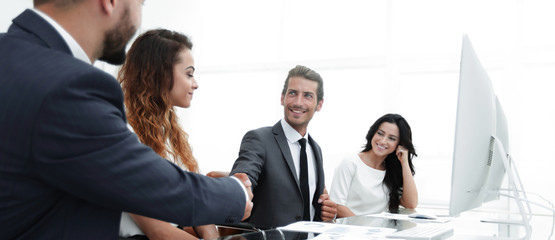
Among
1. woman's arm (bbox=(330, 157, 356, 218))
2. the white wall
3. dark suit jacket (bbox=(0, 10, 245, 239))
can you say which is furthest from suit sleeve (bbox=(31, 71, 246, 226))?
the white wall

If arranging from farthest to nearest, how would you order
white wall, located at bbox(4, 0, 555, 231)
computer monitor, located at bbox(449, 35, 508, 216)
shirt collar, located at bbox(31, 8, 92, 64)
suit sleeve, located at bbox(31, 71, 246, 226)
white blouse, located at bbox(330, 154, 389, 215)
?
white wall, located at bbox(4, 0, 555, 231) < white blouse, located at bbox(330, 154, 389, 215) < computer monitor, located at bbox(449, 35, 508, 216) < shirt collar, located at bbox(31, 8, 92, 64) < suit sleeve, located at bbox(31, 71, 246, 226)

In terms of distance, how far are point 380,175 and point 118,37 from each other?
2585 mm

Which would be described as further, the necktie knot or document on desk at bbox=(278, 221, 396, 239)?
the necktie knot

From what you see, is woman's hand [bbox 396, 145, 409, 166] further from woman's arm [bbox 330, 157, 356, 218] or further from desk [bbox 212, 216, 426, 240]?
desk [bbox 212, 216, 426, 240]

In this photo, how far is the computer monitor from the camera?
132cm

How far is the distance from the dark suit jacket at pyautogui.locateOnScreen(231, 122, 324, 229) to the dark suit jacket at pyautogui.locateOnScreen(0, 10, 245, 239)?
1.53m

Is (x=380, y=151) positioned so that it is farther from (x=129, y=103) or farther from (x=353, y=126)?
(x=353, y=126)

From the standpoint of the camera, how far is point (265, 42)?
661cm

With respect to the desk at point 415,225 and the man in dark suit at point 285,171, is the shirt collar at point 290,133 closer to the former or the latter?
the man in dark suit at point 285,171

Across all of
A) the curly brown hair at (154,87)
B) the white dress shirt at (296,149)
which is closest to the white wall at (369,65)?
the white dress shirt at (296,149)

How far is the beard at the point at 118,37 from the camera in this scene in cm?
102

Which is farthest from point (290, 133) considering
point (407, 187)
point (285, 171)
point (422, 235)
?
point (422, 235)

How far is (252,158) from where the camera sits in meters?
2.50

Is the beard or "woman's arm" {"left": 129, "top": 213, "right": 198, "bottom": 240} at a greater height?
the beard
